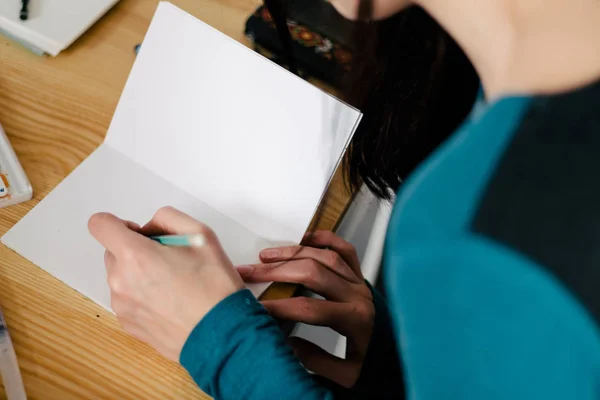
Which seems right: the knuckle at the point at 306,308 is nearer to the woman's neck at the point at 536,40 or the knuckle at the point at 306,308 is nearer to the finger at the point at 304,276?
the finger at the point at 304,276

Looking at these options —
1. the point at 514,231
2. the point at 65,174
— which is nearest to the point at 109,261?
the point at 65,174

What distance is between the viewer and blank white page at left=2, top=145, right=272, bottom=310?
1.59ft

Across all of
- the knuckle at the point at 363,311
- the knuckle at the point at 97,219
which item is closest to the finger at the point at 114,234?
the knuckle at the point at 97,219

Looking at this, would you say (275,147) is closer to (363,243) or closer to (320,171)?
(320,171)

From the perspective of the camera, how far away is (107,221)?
1.50 feet

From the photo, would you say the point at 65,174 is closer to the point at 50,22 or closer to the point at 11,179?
the point at 11,179

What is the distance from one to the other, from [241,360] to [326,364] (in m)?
0.15

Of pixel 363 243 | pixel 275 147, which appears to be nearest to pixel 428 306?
pixel 275 147

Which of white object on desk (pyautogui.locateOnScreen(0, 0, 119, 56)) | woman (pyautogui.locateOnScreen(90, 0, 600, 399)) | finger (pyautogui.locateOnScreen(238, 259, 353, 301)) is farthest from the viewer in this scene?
white object on desk (pyautogui.locateOnScreen(0, 0, 119, 56))

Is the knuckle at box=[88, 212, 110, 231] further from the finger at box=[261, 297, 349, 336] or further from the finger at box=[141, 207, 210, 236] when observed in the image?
the finger at box=[261, 297, 349, 336]

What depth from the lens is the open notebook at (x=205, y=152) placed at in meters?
0.51

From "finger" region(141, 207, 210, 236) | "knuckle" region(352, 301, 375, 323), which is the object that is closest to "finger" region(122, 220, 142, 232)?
"finger" region(141, 207, 210, 236)

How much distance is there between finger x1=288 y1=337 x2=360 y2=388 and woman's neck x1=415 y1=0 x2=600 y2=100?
0.31 meters

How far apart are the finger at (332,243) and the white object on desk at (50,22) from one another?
1.33 feet
